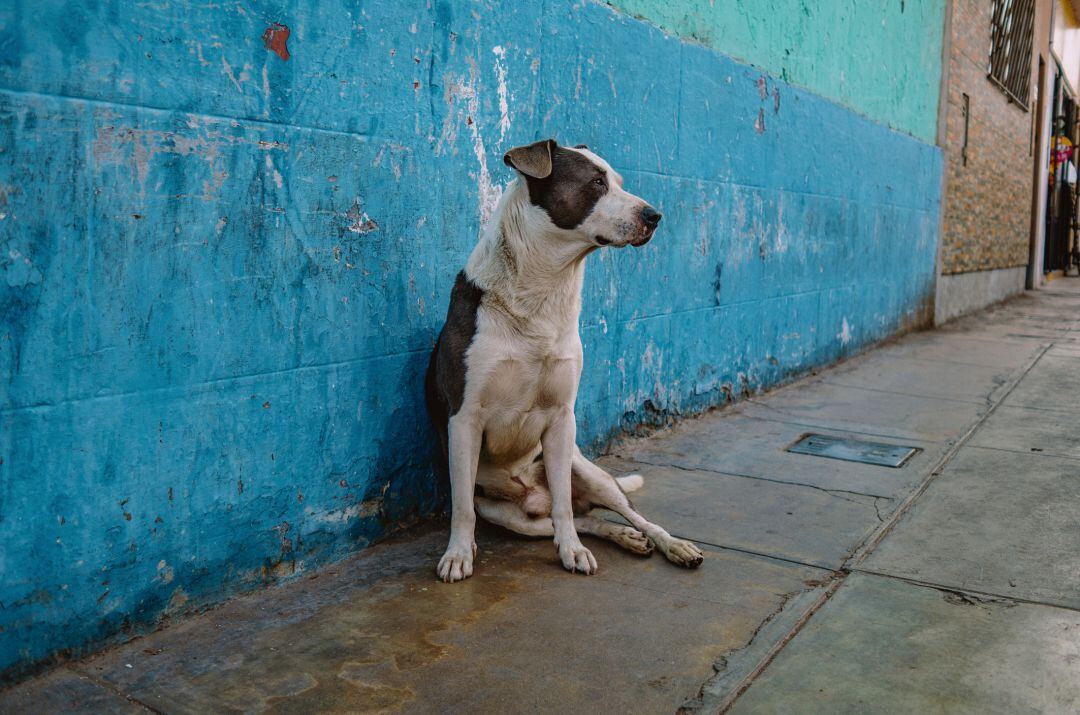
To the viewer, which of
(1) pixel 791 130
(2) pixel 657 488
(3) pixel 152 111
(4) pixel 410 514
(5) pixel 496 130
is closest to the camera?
(3) pixel 152 111

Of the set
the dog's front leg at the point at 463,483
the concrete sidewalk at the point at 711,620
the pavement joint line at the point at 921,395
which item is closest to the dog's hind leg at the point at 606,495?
the concrete sidewalk at the point at 711,620

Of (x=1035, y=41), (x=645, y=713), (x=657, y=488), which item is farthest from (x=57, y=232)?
(x=1035, y=41)

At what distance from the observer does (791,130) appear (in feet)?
22.3

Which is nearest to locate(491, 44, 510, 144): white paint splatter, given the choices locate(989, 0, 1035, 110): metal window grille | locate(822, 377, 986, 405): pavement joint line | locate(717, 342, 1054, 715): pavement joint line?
locate(717, 342, 1054, 715): pavement joint line

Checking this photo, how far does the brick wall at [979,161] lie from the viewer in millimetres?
11859

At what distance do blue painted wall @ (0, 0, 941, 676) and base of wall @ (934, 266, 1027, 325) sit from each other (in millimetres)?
8488

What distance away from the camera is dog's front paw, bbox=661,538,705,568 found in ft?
10.6

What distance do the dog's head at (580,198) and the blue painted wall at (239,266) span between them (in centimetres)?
61

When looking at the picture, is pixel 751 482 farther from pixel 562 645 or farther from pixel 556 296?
pixel 562 645

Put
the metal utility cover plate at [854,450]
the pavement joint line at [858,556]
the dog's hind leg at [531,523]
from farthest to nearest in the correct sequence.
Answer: the metal utility cover plate at [854,450], the dog's hind leg at [531,523], the pavement joint line at [858,556]

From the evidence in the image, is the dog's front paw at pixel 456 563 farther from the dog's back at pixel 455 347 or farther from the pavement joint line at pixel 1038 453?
the pavement joint line at pixel 1038 453

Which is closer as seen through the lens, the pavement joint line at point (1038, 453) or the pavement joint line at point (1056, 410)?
the pavement joint line at point (1038, 453)

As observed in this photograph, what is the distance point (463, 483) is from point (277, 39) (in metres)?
1.63

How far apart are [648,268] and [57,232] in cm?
341
